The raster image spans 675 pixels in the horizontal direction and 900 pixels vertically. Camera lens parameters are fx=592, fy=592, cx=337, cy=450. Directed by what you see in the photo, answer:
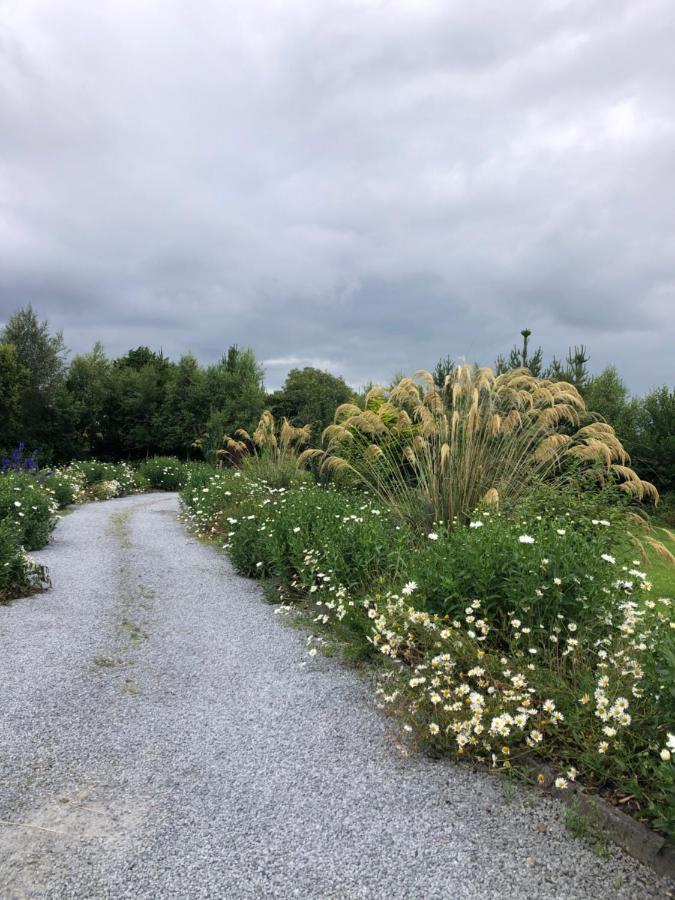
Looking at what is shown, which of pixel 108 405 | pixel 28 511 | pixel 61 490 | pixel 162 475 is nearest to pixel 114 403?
pixel 108 405

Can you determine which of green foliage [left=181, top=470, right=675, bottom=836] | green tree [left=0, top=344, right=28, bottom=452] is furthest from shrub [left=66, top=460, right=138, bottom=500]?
green foliage [left=181, top=470, right=675, bottom=836]

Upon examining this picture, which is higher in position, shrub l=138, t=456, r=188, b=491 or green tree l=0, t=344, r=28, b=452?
green tree l=0, t=344, r=28, b=452

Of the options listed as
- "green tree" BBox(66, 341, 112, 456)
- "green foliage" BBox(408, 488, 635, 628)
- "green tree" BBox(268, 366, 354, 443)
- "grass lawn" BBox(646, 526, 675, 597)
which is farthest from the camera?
"green tree" BBox(268, 366, 354, 443)

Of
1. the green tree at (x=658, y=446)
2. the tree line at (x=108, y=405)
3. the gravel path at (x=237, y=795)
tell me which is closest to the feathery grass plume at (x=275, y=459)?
the gravel path at (x=237, y=795)

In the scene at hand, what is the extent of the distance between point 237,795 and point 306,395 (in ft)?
103

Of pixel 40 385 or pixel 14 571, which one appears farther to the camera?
pixel 40 385

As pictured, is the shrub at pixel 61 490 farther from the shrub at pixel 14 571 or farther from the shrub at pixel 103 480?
the shrub at pixel 14 571

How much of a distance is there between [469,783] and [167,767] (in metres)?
1.28

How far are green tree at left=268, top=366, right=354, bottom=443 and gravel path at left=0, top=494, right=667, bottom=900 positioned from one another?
25.7 meters

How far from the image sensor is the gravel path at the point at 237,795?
188 centimetres

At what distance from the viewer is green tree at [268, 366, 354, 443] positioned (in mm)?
31614

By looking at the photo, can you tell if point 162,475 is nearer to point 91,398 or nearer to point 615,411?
point 91,398

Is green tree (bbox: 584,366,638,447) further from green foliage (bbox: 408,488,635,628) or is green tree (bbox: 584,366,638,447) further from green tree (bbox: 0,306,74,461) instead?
green tree (bbox: 0,306,74,461)

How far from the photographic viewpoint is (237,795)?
2.34 metres
